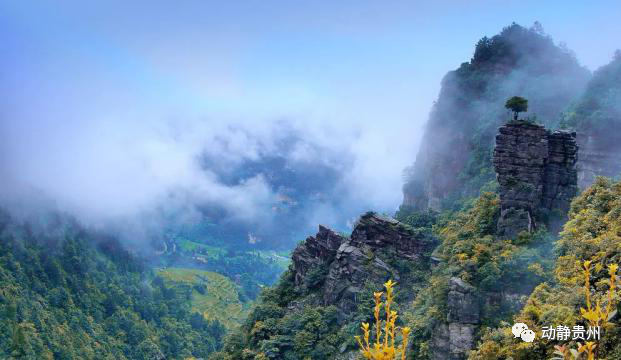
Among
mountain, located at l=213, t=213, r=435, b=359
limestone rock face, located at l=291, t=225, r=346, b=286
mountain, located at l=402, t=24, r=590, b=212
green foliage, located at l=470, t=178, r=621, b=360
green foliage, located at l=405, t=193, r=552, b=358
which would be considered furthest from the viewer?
mountain, located at l=402, t=24, r=590, b=212

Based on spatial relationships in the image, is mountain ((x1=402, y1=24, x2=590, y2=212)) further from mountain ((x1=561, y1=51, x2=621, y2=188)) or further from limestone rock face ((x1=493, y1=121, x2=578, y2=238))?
limestone rock face ((x1=493, y1=121, x2=578, y2=238))

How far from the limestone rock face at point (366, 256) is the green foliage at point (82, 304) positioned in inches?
2388

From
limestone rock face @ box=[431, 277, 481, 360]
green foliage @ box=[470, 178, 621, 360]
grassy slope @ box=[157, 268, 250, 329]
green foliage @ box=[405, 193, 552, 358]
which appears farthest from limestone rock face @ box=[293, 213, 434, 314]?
grassy slope @ box=[157, 268, 250, 329]

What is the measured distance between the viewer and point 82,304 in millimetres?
118438

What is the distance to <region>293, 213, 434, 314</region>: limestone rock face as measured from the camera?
46.4 metres

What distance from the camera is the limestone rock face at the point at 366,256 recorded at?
46.4m

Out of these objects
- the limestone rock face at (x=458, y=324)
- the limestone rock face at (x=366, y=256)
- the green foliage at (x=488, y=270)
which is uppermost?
the limestone rock face at (x=366, y=256)

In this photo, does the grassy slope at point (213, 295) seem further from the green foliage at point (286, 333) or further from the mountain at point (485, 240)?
the green foliage at point (286, 333)

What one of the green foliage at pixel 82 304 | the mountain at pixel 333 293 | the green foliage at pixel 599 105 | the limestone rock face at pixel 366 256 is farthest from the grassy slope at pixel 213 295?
the green foliage at pixel 599 105

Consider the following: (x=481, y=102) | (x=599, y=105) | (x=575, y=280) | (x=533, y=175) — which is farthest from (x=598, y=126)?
Answer: (x=575, y=280)

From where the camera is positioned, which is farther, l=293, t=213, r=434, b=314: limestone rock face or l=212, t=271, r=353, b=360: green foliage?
l=293, t=213, r=434, b=314: limestone rock face

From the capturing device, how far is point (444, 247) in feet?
137

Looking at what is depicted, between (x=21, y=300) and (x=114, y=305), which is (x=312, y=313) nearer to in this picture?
(x=21, y=300)

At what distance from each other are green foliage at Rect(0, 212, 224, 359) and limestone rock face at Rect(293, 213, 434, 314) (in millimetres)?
60653
